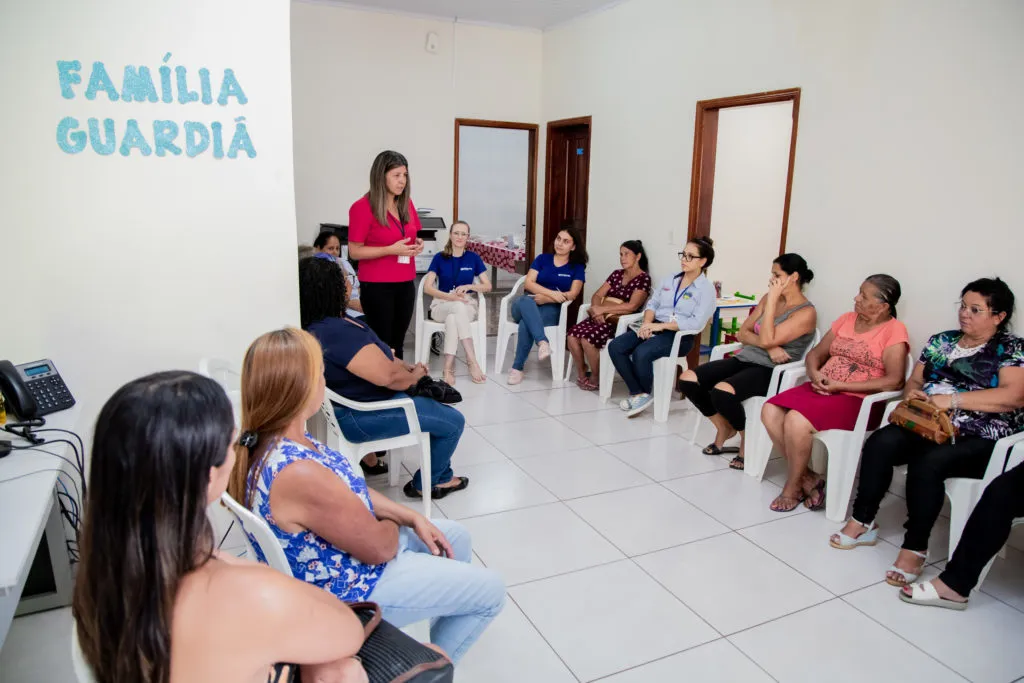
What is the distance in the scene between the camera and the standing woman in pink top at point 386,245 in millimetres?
3895

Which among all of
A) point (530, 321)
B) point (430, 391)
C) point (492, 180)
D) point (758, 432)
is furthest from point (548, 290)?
point (492, 180)

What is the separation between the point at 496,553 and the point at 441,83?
4.67 meters

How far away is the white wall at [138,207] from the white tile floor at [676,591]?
102 centimetres

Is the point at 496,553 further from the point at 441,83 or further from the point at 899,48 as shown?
the point at 441,83

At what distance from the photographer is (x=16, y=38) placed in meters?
2.30

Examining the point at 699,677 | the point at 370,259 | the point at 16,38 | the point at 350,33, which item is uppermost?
the point at 350,33

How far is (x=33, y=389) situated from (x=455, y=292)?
312cm

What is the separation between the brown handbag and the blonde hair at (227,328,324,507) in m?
2.40

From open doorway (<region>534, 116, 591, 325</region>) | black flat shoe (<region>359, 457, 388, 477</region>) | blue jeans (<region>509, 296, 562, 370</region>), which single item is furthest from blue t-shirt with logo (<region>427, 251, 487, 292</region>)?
black flat shoe (<region>359, 457, 388, 477</region>)

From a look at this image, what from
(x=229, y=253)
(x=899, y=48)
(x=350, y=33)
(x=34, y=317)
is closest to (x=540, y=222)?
(x=350, y=33)

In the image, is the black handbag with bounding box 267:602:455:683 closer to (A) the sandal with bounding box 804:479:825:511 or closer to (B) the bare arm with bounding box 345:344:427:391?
(B) the bare arm with bounding box 345:344:427:391

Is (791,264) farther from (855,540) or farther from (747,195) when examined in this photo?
(747,195)

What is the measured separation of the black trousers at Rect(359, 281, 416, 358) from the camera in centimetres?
412

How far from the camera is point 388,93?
231 inches
